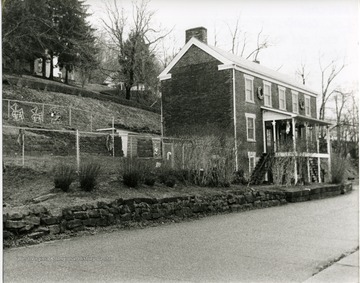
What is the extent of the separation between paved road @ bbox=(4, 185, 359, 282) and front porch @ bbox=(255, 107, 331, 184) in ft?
36.1

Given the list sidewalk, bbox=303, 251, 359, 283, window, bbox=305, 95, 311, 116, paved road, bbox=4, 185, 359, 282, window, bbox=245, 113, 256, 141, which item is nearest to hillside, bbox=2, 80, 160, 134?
window, bbox=245, 113, 256, 141

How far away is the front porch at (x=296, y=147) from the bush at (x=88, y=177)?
43.0 ft

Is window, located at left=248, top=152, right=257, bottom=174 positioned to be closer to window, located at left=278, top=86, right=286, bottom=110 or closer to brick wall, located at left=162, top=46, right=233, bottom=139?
brick wall, located at left=162, top=46, right=233, bottom=139

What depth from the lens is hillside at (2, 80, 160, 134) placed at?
80.7 feet

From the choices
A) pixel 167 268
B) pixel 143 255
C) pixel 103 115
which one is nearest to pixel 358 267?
pixel 167 268

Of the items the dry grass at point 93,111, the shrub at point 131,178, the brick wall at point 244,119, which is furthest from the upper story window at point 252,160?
the shrub at point 131,178

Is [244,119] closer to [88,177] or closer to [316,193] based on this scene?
[316,193]

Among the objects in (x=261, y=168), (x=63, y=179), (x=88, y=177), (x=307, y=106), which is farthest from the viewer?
(x=307, y=106)

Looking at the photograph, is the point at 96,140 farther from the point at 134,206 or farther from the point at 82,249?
the point at 82,249

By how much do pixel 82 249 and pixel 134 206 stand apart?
327cm

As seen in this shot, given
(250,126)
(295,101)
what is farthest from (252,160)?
(295,101)

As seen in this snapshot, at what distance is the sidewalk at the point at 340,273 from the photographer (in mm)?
5727

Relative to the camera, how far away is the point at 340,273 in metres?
6.08

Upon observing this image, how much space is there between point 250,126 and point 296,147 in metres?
5.23
